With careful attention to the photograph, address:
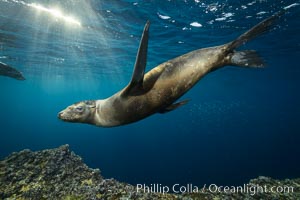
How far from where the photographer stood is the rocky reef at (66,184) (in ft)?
13.5

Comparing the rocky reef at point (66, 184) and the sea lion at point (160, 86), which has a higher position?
the sea lion at point (160, 86)

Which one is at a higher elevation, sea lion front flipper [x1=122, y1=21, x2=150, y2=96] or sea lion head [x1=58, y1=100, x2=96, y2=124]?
sea lion front flipper [x1=122, y1=21, x2=150, y2=96]

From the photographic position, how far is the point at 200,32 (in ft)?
50.7

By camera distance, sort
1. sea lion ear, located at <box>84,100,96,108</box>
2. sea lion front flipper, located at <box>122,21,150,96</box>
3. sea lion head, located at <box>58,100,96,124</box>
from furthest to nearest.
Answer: sea lion ear, located at <box>84,100,96,108</box>
sea lion head, located at <box>58,100,96,124</box>
sea lion front flipper, located at <box>122,21,150,96</box>

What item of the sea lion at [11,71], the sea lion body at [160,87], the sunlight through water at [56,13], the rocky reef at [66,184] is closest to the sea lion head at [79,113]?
the sea lion body at [160,87]

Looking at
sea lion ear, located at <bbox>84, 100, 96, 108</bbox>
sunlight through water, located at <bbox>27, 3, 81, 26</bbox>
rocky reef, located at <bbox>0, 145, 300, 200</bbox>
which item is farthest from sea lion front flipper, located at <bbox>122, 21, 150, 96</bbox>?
sunlight through water, located at <bbox>27, 3, 81, 26</bbox>

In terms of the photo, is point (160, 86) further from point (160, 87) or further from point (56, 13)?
point (56, 13)

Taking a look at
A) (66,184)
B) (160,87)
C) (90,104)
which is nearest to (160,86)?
(160,87)

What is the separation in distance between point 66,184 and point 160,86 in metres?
3.22

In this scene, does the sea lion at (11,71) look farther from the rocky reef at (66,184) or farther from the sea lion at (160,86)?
the sea lion at (160,86)

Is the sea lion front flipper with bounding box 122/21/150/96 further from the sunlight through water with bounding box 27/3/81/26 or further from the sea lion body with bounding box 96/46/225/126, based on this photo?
the sunlight through water with bounding box 27/3/81/26

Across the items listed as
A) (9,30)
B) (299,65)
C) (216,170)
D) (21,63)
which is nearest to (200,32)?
(9,30)

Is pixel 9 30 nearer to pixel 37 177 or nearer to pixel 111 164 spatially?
pixel 37 177

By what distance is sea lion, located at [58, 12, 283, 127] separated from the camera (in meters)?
2.96
